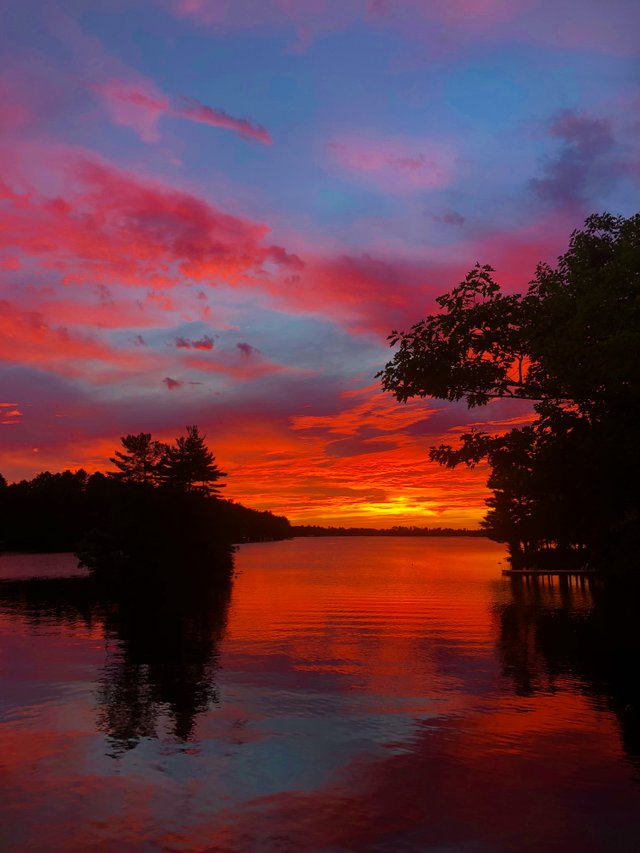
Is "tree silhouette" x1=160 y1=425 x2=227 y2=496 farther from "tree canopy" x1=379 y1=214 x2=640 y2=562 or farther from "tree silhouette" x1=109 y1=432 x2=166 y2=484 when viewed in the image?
"tree canopy" x1=379 y1=214 x2=640 y2=562

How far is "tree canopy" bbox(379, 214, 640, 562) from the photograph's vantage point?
2419 centimetres

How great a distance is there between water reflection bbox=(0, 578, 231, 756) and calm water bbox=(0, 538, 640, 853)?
0.13 meters

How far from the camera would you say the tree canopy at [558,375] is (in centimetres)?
2419

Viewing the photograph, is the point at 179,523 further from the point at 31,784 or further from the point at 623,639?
the point at 31,784

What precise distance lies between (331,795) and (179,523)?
7145 cm

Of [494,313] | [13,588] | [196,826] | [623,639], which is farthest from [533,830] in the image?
[13,588]

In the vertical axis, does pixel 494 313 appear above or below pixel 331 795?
above

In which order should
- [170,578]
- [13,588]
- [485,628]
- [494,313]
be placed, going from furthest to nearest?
[170,578] → [13,588] → [485,628] → [494,313]

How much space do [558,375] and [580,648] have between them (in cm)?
1237

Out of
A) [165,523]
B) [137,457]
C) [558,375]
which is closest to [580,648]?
[558,375]

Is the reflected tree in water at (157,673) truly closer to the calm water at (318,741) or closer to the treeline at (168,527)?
the calm water at (318,741)

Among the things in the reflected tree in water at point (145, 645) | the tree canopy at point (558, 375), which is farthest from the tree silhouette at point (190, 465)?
the tree canopy at point (558, 375)

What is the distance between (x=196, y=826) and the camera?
36.4ft

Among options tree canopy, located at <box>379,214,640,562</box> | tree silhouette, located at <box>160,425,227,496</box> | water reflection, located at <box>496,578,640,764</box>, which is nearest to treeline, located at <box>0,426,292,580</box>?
tree silhouette, located at <box>160,425,227,496</box>
